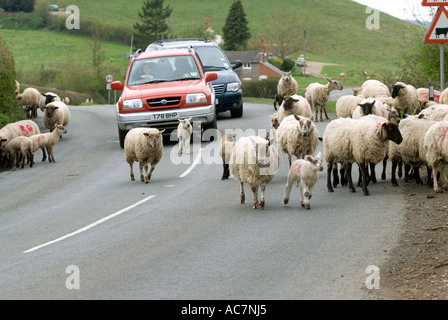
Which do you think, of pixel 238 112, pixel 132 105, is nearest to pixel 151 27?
pixel 238 112

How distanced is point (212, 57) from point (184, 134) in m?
10.5

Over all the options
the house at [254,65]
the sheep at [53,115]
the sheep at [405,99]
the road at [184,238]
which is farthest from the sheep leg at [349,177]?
the house at [254,65]

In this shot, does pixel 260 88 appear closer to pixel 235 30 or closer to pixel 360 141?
pixel 360 141

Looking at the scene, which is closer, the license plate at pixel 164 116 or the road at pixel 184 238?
the road at pixel 184 238

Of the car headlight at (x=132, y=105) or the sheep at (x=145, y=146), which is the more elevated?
the car headlight at (x=132, y=105)

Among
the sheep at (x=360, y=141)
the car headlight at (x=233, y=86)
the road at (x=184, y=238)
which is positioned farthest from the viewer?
the car headlight at (x=233, y=86)

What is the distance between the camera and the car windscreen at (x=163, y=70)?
23.7 metres

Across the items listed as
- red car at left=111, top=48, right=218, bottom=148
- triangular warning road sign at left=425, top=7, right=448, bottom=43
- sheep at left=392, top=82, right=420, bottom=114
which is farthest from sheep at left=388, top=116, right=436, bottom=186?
red car at left=111, top=48, right=218, bottom=148

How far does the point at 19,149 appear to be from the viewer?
2142 cm

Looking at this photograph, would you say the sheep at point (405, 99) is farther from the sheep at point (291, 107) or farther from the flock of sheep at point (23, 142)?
the flock of sheep at point (23, 142)

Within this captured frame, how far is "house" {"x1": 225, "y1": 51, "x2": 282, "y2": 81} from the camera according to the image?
383ft

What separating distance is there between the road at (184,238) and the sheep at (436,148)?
97 cm
